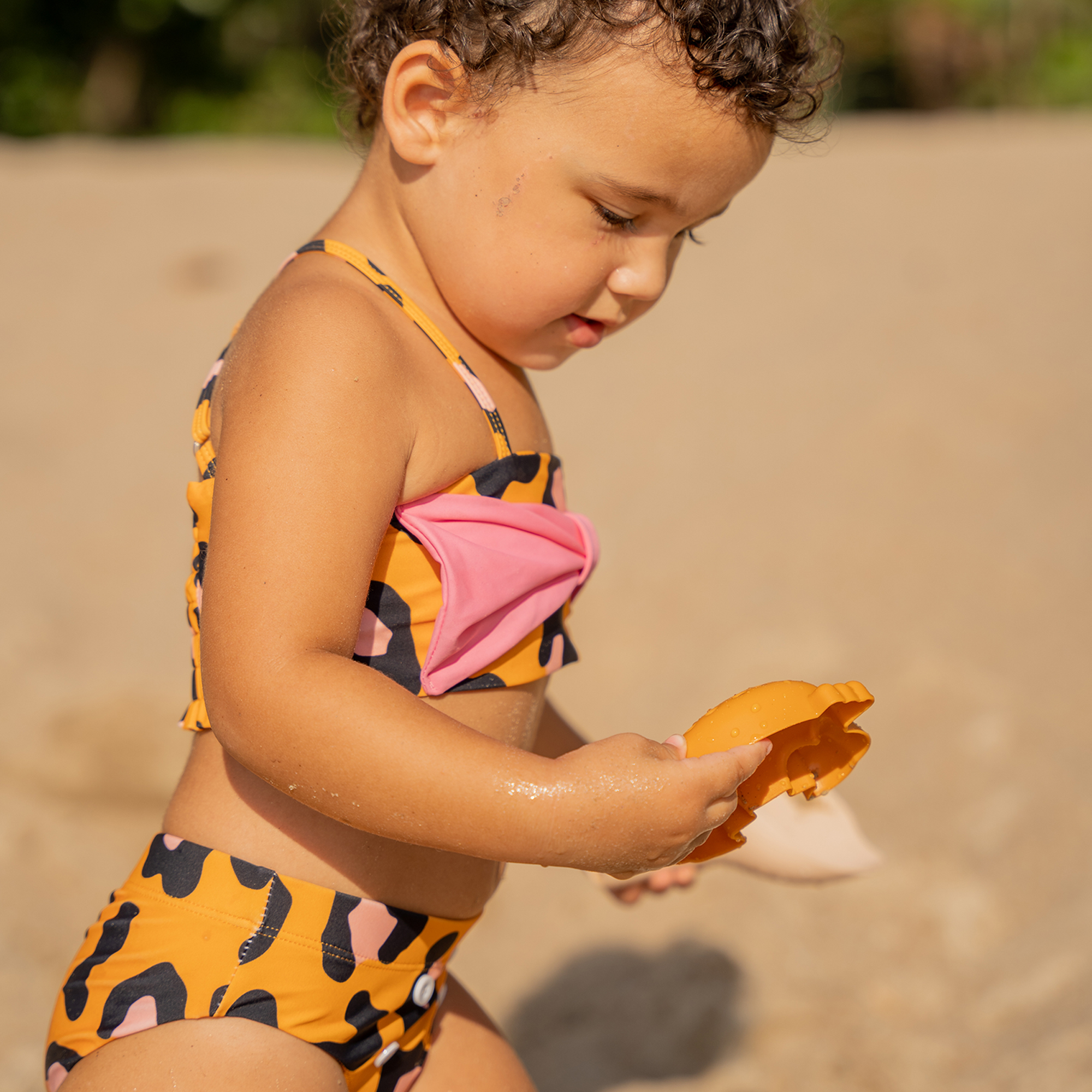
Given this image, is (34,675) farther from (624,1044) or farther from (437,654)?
(437,654)

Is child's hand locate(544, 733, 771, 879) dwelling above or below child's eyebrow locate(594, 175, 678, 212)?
below

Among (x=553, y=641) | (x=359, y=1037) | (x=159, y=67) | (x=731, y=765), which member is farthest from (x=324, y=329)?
(x=159, y=67)

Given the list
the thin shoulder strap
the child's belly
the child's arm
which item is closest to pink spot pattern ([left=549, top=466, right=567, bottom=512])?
the thin shoulder strap

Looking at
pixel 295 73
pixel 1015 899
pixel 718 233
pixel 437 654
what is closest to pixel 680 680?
pixel 1015 899

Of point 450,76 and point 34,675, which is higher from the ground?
point 450,76

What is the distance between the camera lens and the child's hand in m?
1.10

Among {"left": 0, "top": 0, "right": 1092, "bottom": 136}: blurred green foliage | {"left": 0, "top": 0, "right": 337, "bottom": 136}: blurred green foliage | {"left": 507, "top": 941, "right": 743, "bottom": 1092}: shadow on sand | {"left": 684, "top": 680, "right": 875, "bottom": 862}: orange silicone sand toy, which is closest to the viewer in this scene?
{"left": 684, "top": 680, "right": 875, "bottom": 862}: orange silicone sand toy

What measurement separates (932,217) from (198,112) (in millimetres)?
7913

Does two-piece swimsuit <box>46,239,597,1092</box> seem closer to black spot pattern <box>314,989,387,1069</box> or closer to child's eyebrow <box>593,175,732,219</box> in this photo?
black spot pattern <box>314,989,387,1069</box>

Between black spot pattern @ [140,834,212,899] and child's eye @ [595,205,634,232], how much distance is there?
87cm

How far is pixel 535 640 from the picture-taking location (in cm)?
143

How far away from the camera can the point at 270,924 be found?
129 centimetres

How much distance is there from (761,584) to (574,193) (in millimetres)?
2704

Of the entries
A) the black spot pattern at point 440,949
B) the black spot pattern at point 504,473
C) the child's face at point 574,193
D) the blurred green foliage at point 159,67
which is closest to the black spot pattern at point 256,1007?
the black spot pattern at point 440,949
